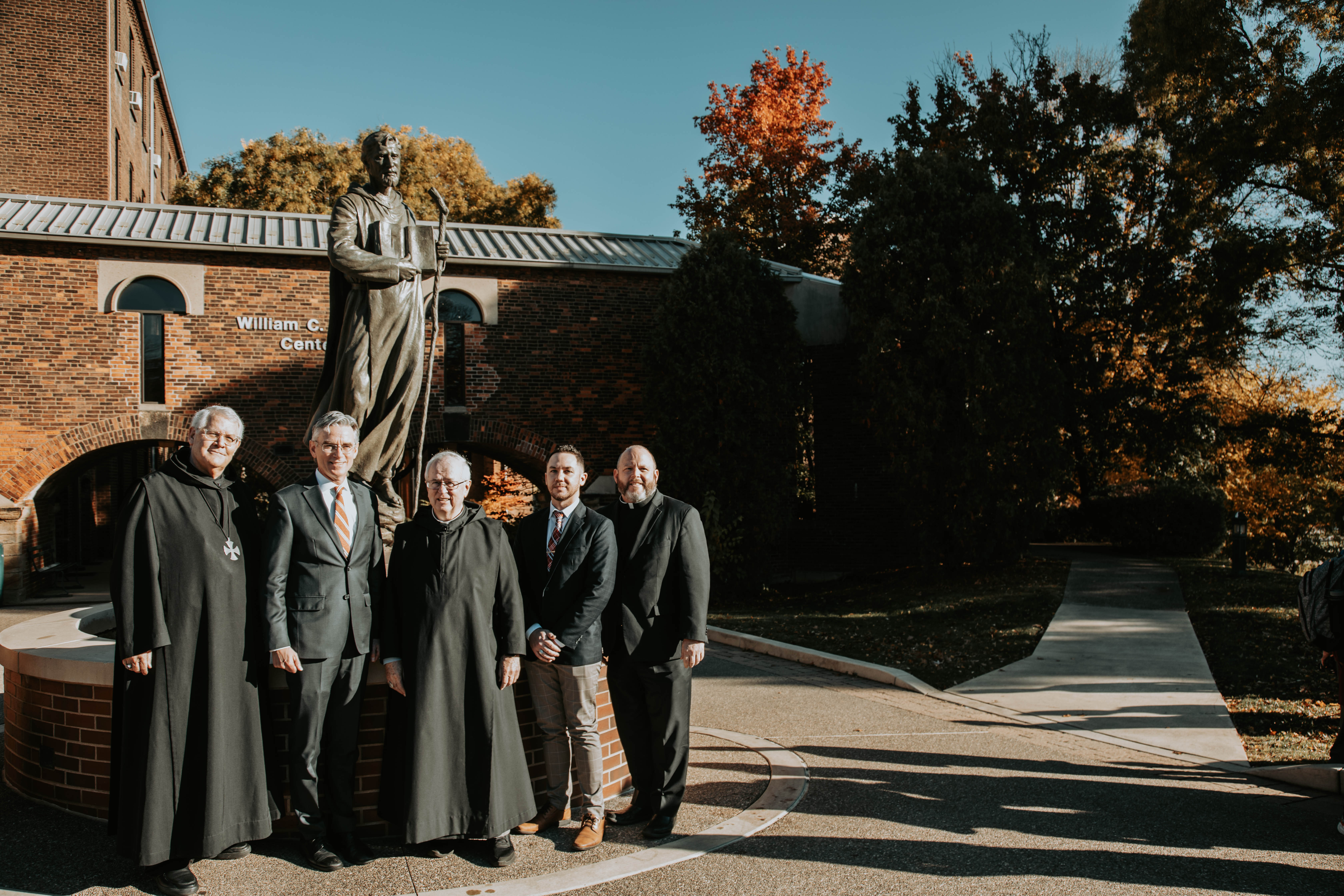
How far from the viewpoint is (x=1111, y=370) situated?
17984 mm

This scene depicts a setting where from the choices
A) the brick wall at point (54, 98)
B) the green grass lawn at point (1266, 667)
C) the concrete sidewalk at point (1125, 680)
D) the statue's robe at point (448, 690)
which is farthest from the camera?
the brick wall at point (54, 98)

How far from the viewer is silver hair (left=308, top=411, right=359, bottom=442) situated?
13.6 ft

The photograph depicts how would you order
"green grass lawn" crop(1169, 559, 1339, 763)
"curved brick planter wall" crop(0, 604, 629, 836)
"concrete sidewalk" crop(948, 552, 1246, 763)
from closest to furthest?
1. "curved brick planter wall" crop(0, 604, 629, 836)
2. "green grass lawn" crop(1169, 559, 1339, 763)
3. "concrete sidewalk" crop(948, 552, 1246, 763)

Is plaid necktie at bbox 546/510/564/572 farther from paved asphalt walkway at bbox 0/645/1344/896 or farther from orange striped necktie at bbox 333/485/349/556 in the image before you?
paved asphalt walkway at bbox 0/645/1344/896

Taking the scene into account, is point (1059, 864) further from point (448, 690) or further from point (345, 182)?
point (345, 182)

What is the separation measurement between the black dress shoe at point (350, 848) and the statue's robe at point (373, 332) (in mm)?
2010

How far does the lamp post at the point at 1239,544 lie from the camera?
47.1 feet

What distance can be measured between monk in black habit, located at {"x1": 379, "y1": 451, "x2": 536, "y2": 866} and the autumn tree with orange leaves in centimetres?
2090

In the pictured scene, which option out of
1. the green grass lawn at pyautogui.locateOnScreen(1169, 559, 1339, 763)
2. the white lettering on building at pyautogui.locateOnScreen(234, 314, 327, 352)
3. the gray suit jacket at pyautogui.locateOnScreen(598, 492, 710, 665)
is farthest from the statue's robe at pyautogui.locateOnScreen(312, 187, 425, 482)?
the white lettering on building at pyautogui.locateOnScreen(234, 314, 327, 352)

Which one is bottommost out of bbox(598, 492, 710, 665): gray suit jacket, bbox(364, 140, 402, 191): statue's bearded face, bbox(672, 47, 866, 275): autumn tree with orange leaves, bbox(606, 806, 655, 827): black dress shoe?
bbox(606, 806, 655, 827): black dress shoe

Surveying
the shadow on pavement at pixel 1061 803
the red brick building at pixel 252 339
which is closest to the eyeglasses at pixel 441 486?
the shadow on pavement at pixel 1061 803

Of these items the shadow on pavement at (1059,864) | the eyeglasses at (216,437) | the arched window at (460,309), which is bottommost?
the shadow on pavement at (1059,864)

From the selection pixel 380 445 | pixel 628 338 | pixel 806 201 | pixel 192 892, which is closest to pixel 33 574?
pixel 628 338

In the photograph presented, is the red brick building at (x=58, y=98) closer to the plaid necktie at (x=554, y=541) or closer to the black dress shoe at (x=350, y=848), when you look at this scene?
the plaid necktie at (x=554, y=541)
